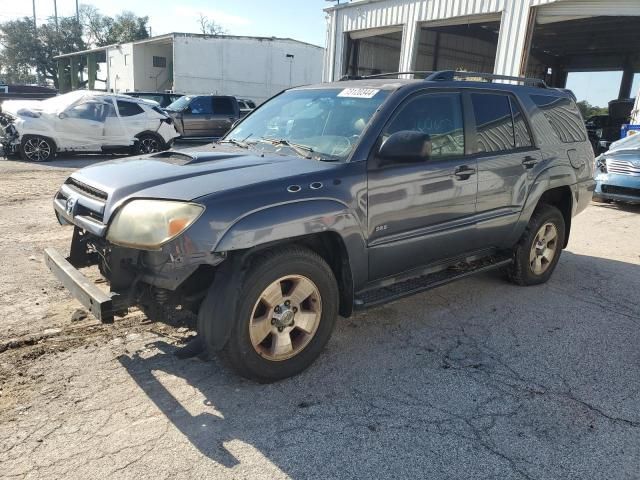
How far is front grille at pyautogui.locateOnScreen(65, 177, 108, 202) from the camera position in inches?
123

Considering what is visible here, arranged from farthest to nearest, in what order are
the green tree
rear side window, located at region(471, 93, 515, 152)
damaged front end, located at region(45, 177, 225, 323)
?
1. the green tree
2. rear side window, located at region(471, 93, 515, 152)
3. damaged front end, located at region(45, 177, 225, 323)

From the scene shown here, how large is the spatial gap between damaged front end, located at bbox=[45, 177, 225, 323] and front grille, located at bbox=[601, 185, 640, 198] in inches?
351

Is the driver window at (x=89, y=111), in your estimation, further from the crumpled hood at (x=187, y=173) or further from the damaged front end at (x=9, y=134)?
the crumpled hood at (x=187, y=173)

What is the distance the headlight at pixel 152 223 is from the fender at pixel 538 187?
3141mm

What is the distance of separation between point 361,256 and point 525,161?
2.15 meters

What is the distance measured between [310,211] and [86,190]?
1478 mm

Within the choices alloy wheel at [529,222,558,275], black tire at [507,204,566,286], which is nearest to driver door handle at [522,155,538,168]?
black tire at [507,204,566,286]

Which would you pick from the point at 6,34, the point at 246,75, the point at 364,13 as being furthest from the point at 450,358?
the point at 6,34

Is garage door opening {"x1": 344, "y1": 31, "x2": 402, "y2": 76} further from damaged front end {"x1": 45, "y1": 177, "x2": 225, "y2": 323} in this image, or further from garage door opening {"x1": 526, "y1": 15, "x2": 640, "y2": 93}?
damaged front end {"x1": 45, "y1": 177, "x2": 225, "y2": 323}

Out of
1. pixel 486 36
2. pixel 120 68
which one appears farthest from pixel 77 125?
pixel 120 68

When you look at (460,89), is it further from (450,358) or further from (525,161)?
(450,358)

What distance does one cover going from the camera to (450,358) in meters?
3.67

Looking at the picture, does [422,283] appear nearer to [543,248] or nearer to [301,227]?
[301,227]

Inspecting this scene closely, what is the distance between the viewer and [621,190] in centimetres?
952
